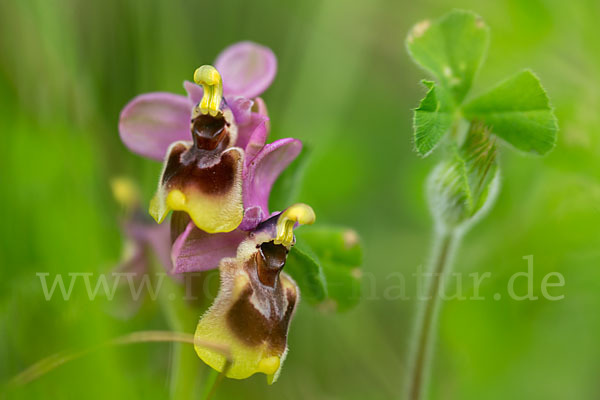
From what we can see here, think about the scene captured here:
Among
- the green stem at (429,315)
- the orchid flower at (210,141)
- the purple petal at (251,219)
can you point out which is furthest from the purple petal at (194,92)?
the green stem at (429,315)

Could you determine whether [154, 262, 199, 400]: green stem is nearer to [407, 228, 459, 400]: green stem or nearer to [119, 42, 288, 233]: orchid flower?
[119, 42, 288, 233]: orchid flower

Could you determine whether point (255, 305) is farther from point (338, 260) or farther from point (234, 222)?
point (338, 260)

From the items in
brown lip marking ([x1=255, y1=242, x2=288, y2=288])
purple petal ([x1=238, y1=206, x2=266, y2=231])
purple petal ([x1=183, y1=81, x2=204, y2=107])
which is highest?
purple petal ([x1=183, y1=81, x2=204, y2=107])

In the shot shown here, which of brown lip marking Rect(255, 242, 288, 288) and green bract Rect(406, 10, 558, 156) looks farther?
green bract Rect(406, 10, 558, 156)

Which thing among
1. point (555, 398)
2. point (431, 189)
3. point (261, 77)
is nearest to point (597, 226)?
point (555, 398)

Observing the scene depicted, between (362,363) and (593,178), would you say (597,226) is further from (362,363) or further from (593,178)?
(362,363)

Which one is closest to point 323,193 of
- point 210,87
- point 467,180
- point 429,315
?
point 429,315

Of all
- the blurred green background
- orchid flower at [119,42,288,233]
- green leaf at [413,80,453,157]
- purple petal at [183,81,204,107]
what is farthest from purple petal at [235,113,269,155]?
the blurred green background
